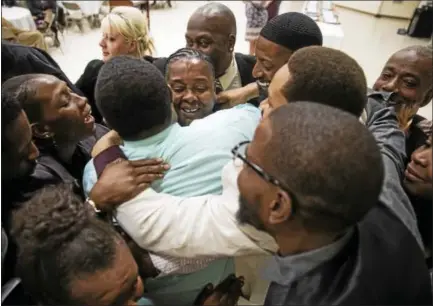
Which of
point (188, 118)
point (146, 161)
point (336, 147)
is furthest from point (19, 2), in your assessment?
A: point (336, 147)

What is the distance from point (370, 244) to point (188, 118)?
0.85 metres

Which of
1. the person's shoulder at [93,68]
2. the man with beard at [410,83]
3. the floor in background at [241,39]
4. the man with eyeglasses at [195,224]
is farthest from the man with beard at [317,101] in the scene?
the floor in background at [241,39]

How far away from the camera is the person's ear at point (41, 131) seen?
1.19 meters

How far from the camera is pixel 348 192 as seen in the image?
2.30 feet

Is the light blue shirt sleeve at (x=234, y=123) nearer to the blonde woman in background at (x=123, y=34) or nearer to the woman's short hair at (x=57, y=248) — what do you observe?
the woman's short hair at (x=57, y=248)

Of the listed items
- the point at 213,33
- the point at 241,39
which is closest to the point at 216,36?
the point at 213,33

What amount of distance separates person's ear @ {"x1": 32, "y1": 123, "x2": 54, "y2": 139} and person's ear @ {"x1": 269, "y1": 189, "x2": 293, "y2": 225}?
775 mm

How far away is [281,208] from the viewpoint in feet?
2.49

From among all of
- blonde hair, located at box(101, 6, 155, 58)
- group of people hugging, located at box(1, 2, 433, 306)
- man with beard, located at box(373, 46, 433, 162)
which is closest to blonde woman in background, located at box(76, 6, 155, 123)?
blonde hair, located at box(101, 6, 155, 58)

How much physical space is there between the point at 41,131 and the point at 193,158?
546 millimetres

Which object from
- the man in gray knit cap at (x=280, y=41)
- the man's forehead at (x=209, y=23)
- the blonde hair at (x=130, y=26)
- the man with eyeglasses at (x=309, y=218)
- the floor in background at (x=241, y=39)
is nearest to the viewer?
the man with eyeglasses at (x=309, y=218)

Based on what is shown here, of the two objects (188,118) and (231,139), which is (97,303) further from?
(188,118)

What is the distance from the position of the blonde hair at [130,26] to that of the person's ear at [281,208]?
4.71 feet

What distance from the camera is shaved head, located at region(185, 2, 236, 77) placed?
5.81ft
